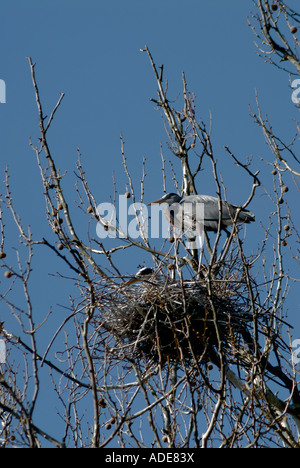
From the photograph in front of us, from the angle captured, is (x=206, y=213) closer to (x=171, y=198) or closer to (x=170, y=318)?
(x=171, y=198)

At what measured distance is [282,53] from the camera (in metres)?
8.97

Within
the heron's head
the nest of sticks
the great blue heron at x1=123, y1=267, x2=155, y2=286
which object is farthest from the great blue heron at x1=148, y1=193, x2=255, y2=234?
the nest of sticks

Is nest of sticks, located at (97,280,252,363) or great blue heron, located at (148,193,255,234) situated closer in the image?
nest of sticks, located at (97,280,252,363)

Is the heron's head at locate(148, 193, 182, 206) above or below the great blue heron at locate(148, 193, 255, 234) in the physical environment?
above

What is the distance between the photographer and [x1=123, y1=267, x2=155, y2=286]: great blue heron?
6.79 meters

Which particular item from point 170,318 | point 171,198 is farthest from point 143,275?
point 171,198

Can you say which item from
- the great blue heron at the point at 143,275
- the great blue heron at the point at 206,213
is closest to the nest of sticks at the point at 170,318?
the great blue heron at the point at 143,275

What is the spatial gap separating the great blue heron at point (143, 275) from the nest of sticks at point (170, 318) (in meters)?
0.10

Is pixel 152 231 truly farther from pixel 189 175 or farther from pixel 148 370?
pixel 148 370

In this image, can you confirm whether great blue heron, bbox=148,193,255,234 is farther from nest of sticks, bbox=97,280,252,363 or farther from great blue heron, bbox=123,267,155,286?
nest of sticks, bbox=97,280,252,363

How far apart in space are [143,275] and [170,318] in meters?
Result: 0.64

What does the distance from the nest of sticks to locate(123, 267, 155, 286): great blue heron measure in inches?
3.8

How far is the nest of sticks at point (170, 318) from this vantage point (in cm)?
652
